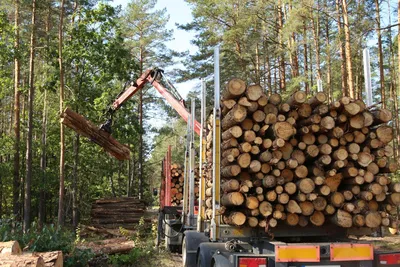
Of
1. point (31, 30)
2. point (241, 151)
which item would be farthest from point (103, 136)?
point (31, 30)

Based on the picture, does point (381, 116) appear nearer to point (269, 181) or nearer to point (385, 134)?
point (385, 134)

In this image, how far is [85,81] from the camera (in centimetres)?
1852

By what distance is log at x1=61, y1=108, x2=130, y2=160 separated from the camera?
11.1 meters

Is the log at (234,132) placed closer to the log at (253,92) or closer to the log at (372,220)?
the log at (253,92)

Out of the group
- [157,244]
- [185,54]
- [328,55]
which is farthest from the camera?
[185,54]

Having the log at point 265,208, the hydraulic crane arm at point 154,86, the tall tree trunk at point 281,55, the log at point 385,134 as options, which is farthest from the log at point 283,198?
the tall tree trunk at point 281,55

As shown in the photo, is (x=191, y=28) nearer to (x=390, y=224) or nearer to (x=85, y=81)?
(x=85, y=81)

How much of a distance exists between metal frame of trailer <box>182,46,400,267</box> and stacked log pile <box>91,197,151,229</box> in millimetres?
14962

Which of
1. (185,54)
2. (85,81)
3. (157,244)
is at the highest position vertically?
(185,54)

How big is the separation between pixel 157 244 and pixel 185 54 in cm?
1882

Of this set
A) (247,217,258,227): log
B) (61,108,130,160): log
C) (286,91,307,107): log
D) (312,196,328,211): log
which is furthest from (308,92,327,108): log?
(61,108,130,160): log

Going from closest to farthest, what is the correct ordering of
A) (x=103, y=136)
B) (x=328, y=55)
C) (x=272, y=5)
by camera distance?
(x=103, y=136) < (x=328, y=55) < (x=272, y=5)

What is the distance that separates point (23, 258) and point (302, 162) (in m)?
4.54

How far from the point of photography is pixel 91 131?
11289 millimetres
